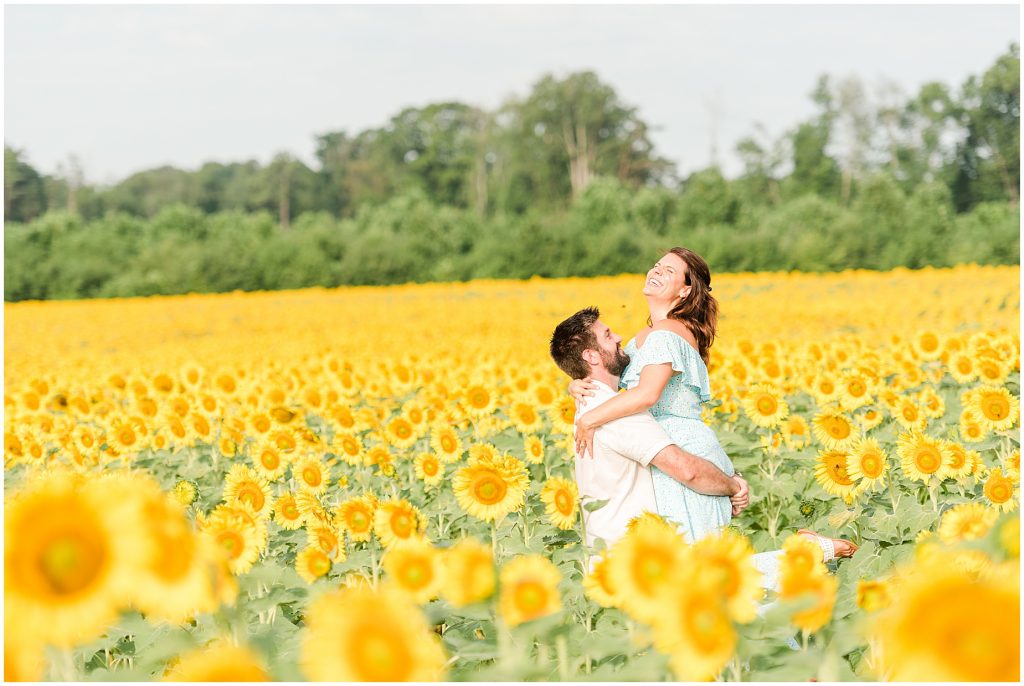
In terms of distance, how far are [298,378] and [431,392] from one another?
161 cm

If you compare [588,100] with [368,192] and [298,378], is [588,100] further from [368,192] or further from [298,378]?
[298,378]

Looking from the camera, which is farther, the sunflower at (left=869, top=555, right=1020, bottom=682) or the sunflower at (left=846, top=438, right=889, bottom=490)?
the sunflower at (left=846, top=438, right=889, bottom=490)

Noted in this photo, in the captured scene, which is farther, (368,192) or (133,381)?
(368,192)

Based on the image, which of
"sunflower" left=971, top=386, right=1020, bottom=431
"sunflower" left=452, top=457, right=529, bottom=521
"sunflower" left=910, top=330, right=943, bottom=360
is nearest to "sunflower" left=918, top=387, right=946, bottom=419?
"sunflower" left=971, top=386, right=1020, bottom=431

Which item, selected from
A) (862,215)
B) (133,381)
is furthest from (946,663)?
(862,215)

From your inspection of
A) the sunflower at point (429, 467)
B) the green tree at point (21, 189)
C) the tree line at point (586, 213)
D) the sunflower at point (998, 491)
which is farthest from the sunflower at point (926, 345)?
the green tree at point (21, 189)

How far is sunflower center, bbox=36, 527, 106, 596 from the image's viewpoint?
1.37 metres

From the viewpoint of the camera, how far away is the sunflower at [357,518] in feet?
8.66

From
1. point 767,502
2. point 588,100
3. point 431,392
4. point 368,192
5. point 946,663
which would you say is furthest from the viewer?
point 368,192

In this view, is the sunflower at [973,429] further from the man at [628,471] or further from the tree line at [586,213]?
the tree line at [586,213]

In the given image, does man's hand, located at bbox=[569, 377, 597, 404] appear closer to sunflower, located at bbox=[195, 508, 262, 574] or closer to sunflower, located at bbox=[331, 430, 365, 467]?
sunflower, located at bbox=[331, 430, 365, 467]

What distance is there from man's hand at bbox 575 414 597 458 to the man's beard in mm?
284

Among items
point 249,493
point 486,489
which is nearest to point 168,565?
point 486,489

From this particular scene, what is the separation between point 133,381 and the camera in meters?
6.33
